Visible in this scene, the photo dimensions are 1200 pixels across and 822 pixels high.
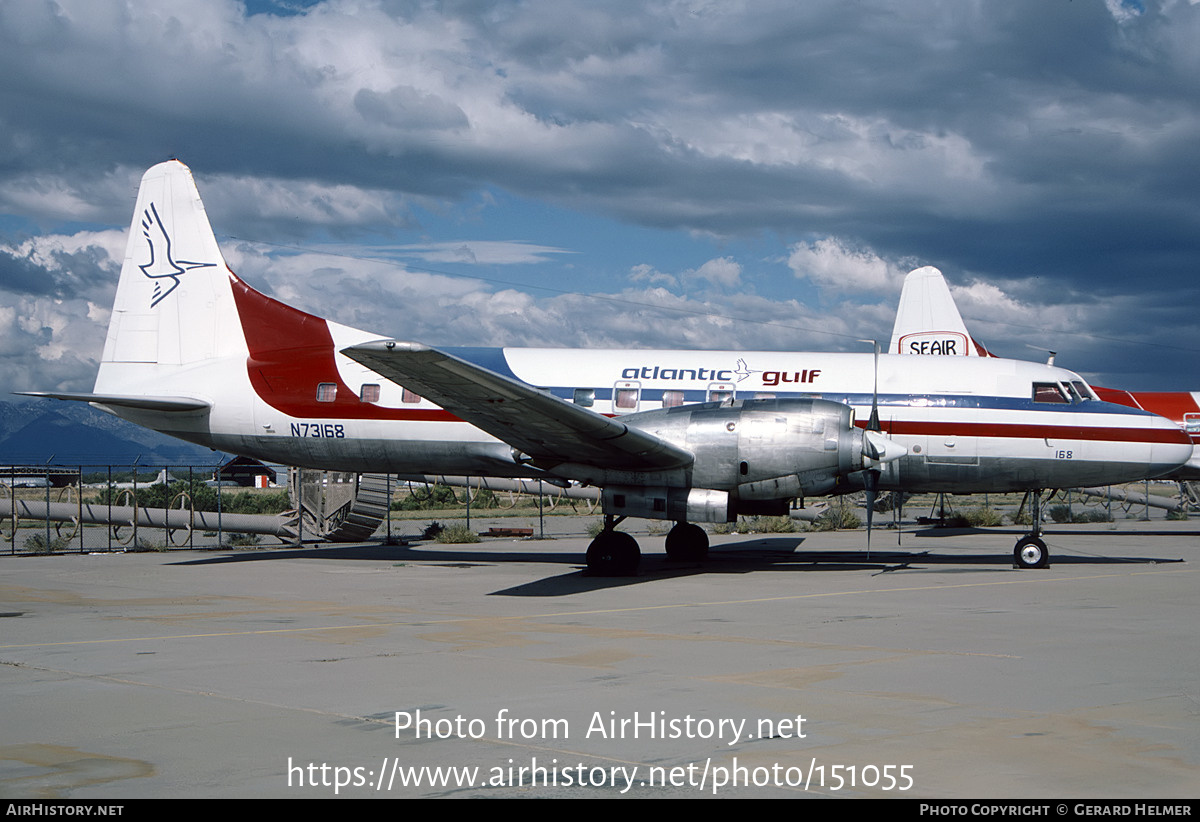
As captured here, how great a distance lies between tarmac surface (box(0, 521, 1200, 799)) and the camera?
5.88 meters

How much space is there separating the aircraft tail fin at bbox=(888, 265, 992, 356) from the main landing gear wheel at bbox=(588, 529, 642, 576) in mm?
15511

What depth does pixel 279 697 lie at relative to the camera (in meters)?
8.14

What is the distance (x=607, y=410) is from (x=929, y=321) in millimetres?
14696

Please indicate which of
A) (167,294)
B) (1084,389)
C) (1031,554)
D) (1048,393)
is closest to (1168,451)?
(1084,389)

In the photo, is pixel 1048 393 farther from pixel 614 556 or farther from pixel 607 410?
pixel 614 556

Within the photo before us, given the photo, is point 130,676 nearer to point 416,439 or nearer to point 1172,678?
point 1172,678

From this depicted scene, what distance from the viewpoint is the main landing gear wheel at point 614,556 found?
18672 millimetres

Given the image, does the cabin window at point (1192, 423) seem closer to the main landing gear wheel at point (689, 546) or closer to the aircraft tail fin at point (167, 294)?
the main landing gear wheel at point (689, 546)

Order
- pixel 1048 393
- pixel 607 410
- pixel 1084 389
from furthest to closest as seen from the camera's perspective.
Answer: pixel 607 410
pixel 1084 389
pixel 1048 393

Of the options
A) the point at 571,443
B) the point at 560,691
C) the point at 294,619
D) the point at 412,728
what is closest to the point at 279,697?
the point at 412,728

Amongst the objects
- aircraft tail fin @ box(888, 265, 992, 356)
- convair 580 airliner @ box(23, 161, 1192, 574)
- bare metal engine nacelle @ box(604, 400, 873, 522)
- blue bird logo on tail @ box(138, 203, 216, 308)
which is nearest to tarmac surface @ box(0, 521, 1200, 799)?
bare metal engine nacelle @ box(604, 400, 873, 522)

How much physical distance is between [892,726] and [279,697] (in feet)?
14.8

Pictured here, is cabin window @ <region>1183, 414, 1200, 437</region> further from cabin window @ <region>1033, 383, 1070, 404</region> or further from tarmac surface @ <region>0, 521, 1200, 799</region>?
tarmac surface @ <region>0, 521, 1200, 799</region>

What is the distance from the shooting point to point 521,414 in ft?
55.3
